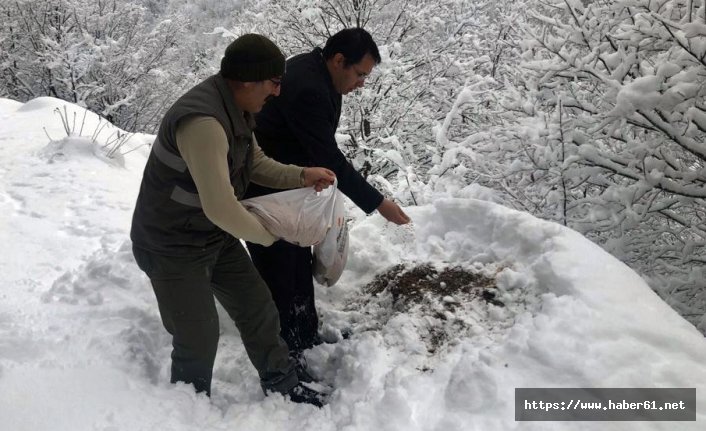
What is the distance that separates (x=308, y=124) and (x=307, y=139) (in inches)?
2.9

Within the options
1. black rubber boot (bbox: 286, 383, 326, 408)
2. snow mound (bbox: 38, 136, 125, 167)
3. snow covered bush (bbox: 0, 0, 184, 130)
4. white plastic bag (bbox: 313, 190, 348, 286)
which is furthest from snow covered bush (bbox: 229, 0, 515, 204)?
snow covered bush (bbox: 0, 0, 184, 130)

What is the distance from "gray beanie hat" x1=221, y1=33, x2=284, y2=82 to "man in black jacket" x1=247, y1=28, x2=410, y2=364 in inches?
17.6

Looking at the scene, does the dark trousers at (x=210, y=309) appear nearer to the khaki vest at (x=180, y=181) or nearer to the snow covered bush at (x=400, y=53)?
the khaki vest at (x=180, y=181)

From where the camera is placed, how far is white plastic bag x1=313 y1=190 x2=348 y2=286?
8.34ft

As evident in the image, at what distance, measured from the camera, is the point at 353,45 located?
230 cm

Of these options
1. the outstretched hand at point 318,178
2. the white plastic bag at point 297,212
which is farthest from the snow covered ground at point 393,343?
the outstretched hand at point 318,178

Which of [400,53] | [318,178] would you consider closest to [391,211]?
[318,178]

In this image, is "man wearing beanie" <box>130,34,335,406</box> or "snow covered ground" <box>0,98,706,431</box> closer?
"man wearing beanie" <box>130,34,335,406</box>

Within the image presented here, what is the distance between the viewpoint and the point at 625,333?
2012 millimetres

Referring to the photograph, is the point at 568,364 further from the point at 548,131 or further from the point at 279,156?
the point at 548,131

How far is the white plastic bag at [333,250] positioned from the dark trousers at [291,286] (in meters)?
0.07

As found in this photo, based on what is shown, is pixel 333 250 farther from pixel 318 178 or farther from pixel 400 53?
pixel 400 53

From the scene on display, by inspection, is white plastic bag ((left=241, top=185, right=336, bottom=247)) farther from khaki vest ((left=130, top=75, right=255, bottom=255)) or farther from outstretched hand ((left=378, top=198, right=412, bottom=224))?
outstretched hand ((left=378, top=198, right=412, bottom=224))

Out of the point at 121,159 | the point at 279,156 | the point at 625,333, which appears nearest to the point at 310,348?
the point at 279,156
